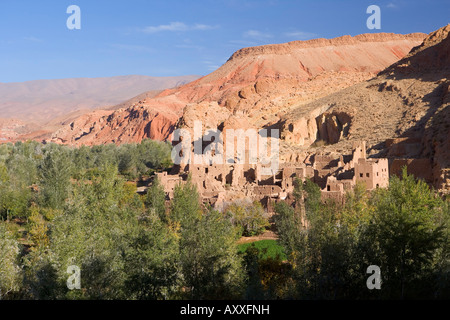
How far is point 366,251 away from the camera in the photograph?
1817 centimetres

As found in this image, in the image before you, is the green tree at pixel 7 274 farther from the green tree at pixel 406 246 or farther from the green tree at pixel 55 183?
the green tree at pixel 55 183

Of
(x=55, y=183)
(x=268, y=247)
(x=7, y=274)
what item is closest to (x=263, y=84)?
(x=55, y=183)

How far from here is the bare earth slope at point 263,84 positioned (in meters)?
101

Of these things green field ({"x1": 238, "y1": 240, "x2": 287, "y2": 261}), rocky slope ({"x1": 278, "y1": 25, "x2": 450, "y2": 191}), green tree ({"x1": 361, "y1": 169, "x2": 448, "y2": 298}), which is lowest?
green field ({"x1": 238, "y1": 240, "x2": 287, "y2": 261})

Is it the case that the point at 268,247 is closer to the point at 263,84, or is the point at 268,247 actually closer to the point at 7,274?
the point at 7,274

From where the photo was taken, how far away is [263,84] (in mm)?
107812

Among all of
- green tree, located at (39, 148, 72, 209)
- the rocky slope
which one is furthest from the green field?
the rocky slope

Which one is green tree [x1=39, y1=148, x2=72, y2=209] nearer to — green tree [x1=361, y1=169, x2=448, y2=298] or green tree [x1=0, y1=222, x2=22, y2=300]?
green tree [x1=0, y1=222, x2=22, y2=300]

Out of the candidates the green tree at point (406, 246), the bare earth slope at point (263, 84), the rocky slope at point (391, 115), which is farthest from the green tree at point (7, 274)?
the bare earth slope at point (263, 84)

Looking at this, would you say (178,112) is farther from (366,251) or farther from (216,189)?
(366,251)

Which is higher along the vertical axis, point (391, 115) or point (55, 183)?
point (391, 115)

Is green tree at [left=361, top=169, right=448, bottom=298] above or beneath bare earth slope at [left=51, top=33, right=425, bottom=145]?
beneath

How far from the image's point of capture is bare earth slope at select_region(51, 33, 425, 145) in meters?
101

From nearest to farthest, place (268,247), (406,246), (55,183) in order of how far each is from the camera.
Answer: (406,246) → (268,247) → (55,183)
